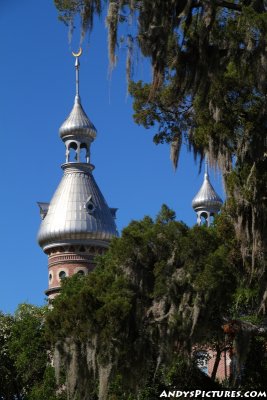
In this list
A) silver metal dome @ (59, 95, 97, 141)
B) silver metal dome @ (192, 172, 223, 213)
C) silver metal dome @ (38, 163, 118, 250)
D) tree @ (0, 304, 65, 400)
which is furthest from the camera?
silver metal dome @ (192, 172, 223, 213)

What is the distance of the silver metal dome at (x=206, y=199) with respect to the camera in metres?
82.8

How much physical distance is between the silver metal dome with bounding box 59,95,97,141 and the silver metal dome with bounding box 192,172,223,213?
1723 centimetres

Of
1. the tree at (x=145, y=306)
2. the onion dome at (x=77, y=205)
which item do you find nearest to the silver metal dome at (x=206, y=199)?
the onion dome at (x=77, y=205)

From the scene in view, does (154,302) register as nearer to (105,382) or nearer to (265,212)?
(105,382)

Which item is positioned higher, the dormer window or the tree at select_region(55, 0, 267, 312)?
the dormer window

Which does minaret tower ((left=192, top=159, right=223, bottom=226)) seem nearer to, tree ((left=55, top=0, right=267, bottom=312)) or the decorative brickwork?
the decorative brickwork

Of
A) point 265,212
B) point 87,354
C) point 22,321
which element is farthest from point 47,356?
point 265,212

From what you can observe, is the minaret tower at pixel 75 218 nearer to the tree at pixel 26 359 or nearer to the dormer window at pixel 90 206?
the dormer window at pixel 90 206

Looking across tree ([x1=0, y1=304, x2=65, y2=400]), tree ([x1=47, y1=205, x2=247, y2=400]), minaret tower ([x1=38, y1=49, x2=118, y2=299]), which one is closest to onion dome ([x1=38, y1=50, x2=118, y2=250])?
minaret tower ([x1=38, y1=49, x2=118, y2=299])

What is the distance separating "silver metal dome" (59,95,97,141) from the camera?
67.2 m

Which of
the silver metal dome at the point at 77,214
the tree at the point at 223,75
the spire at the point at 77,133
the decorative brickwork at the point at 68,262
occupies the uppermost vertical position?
the spire at the point at 77,133

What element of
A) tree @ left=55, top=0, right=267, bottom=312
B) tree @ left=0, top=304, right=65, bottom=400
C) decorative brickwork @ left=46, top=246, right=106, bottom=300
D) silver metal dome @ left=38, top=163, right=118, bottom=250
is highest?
silver metal dome @ left=38, top=163, right=118, bottom=250

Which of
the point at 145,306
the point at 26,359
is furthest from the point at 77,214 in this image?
the point at 145,306

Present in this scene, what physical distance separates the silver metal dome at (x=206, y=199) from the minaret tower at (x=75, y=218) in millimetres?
17251
